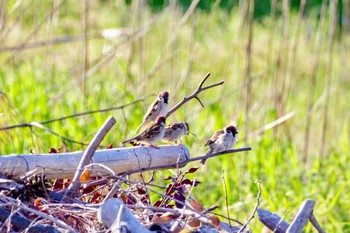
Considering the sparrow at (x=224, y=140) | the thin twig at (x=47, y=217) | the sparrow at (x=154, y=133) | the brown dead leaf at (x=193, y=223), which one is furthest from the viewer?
the sparrow at (x=224, y=140)

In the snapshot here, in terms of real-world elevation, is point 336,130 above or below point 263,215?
below

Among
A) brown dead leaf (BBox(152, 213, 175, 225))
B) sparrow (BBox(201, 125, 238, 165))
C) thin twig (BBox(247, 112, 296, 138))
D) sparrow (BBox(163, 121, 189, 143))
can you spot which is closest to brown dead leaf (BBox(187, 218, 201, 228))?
brown dead leaf (BBox(152, 213, 175, 225))

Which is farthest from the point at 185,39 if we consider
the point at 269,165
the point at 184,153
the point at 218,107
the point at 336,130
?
the point at 184,153

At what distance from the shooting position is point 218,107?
26.2ft

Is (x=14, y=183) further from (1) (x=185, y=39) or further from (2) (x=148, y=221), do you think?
(1) (x=185, y=39)

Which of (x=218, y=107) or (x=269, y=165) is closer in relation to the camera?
(x=269, y=165)

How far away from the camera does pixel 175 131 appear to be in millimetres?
3812

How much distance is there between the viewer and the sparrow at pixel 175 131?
12.2ft

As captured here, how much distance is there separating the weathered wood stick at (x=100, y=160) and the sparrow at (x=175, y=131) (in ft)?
0.72

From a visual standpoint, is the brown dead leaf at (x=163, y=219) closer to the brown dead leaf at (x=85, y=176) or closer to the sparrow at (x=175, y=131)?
the brown dead leaf at (x=85, y=176)

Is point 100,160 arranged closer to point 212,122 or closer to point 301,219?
point 301,219

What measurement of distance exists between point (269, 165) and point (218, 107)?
1036 millimetres

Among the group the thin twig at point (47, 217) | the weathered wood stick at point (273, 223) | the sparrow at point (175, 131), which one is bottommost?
the weathered wood stick at point (273, 223)

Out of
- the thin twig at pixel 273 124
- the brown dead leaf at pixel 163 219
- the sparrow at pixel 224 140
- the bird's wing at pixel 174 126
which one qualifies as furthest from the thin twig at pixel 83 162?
the thin twig at pixel 273 124
